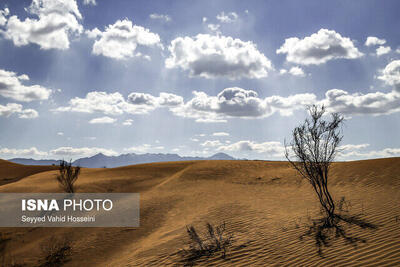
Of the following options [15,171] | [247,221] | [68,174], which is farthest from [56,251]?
[15,171]

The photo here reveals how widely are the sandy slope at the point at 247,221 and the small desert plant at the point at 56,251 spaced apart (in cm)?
34

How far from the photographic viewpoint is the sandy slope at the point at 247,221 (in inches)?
261

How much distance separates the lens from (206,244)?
8281mm

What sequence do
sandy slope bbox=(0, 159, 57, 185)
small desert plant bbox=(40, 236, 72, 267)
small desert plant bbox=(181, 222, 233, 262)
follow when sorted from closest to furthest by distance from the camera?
small desert plant bbox=(181, 222, 233, 262), small desert plant bbox=(40, 236, 72, 267), sandy slope bbox=(0, 159, 57, 185)

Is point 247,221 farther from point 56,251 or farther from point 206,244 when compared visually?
point 56,251

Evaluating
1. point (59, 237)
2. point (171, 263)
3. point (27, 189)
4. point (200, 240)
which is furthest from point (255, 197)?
point (27, 189)

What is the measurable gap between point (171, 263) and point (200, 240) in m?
1.48

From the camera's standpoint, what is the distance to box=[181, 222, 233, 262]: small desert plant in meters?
7.66

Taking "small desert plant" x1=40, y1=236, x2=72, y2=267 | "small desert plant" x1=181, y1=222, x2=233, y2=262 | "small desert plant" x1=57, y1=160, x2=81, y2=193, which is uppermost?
"small desert plant" x1=57, y1=160, x2=81, y2=193

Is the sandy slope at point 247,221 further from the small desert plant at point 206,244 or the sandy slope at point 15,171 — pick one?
the sandy slope at point 15,171

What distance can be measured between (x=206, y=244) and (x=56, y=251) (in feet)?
21.5

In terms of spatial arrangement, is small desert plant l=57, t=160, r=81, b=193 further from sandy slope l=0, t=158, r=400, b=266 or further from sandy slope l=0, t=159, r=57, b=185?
sandy slope l=0, t=159, r=57, b=185

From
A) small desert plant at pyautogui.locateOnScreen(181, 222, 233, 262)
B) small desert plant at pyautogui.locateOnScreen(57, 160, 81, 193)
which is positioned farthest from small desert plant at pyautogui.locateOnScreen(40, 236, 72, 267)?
small desert plant at pyautogui.locateOnScreen(57, 160, 81, 193)

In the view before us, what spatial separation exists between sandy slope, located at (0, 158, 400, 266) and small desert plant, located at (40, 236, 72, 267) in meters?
0.34
